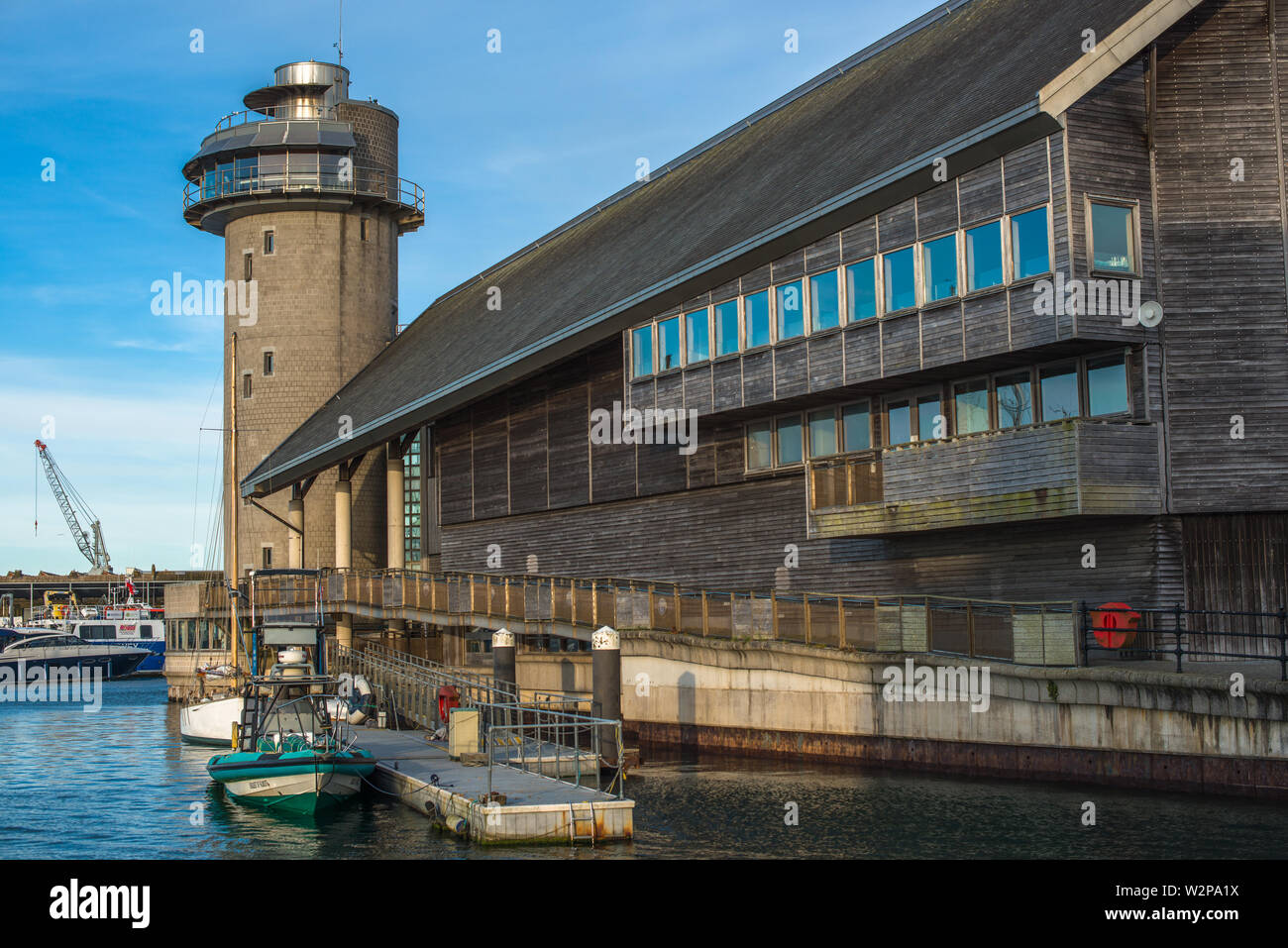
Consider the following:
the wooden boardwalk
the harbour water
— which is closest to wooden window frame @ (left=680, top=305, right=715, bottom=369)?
the harbour water

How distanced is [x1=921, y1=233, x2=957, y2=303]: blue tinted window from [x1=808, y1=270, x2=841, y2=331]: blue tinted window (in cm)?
A: 277

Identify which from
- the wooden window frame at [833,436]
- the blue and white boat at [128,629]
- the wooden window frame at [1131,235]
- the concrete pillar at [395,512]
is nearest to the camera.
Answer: the wooden window frame at [1131,235]

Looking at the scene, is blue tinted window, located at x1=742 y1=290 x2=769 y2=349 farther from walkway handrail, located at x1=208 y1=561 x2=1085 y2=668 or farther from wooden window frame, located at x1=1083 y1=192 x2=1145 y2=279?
wooden window frame, located at x1=1083 y1=192 x2=1145 y2=279

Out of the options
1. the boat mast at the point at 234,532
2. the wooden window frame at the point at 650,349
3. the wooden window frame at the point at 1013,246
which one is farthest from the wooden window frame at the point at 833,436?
the boat mast at the point at 234,532

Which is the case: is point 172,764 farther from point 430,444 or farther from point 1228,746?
point 1228,746

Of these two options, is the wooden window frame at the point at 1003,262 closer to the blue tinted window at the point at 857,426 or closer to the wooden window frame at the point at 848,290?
the wooden window frame at the point at 848,290

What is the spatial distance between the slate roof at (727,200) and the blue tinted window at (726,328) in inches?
45.0

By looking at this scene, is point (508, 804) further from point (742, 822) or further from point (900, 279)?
point (900, 279)

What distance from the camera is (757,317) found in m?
34.4

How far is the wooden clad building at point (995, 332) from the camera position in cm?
2686

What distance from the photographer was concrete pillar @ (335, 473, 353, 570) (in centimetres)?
5759

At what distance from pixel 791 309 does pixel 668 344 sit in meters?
5.05

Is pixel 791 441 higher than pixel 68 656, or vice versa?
pixel 791 441

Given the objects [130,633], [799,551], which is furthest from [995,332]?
[130,633]
